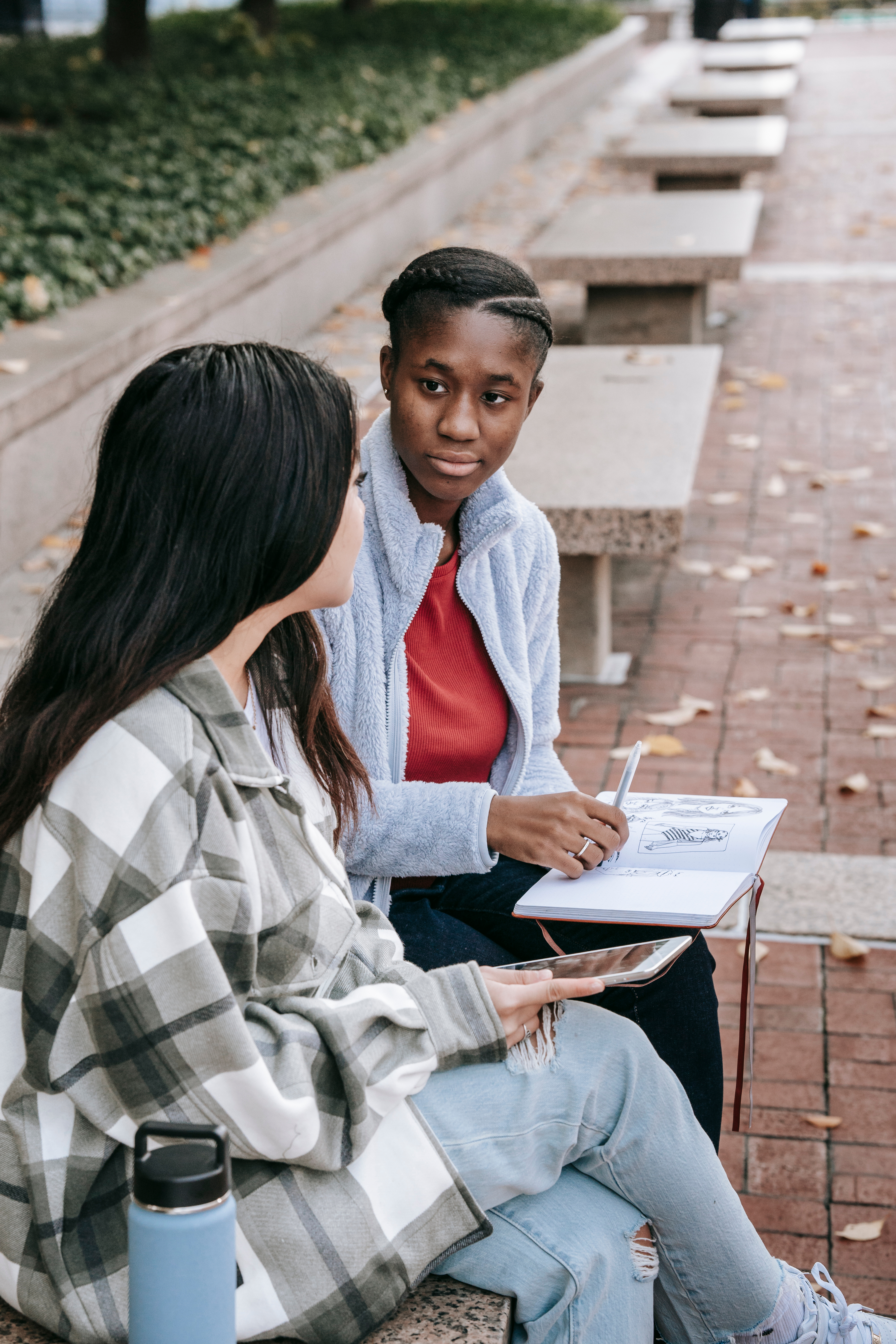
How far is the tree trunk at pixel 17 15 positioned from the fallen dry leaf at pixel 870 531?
74.2ft

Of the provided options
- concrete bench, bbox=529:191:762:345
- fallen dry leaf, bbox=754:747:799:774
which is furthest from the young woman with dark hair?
concrete bench, bbox=529:191:762:345

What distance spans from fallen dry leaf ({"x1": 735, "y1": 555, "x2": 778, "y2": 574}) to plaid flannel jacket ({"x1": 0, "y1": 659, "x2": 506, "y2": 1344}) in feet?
13.4

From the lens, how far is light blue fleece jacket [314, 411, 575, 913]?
7.71 feet

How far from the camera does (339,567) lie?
1822 millimetres

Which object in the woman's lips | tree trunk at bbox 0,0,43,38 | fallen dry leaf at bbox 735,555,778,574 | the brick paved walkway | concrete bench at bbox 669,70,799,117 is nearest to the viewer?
the woman's lips

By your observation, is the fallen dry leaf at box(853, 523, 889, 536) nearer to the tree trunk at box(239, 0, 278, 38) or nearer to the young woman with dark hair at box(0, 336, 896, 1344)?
the young woman with dark hair at box(0, 336, 896, 1344)

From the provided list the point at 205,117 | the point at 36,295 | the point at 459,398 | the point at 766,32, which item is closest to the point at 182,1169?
the point at 459,398

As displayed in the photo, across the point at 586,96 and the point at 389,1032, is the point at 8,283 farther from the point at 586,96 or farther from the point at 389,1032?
the point at 586,96

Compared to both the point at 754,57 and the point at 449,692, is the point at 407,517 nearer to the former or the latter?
the point at 449,692

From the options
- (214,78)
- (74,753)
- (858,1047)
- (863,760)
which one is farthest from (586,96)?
(74,753)

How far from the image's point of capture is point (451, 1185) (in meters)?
1.70

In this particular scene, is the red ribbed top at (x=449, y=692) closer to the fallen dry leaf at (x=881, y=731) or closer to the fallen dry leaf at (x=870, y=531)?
the fallen dry leaf at (x=881, y=731)

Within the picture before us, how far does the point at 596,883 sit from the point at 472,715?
0.45 metres

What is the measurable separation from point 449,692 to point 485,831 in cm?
30
